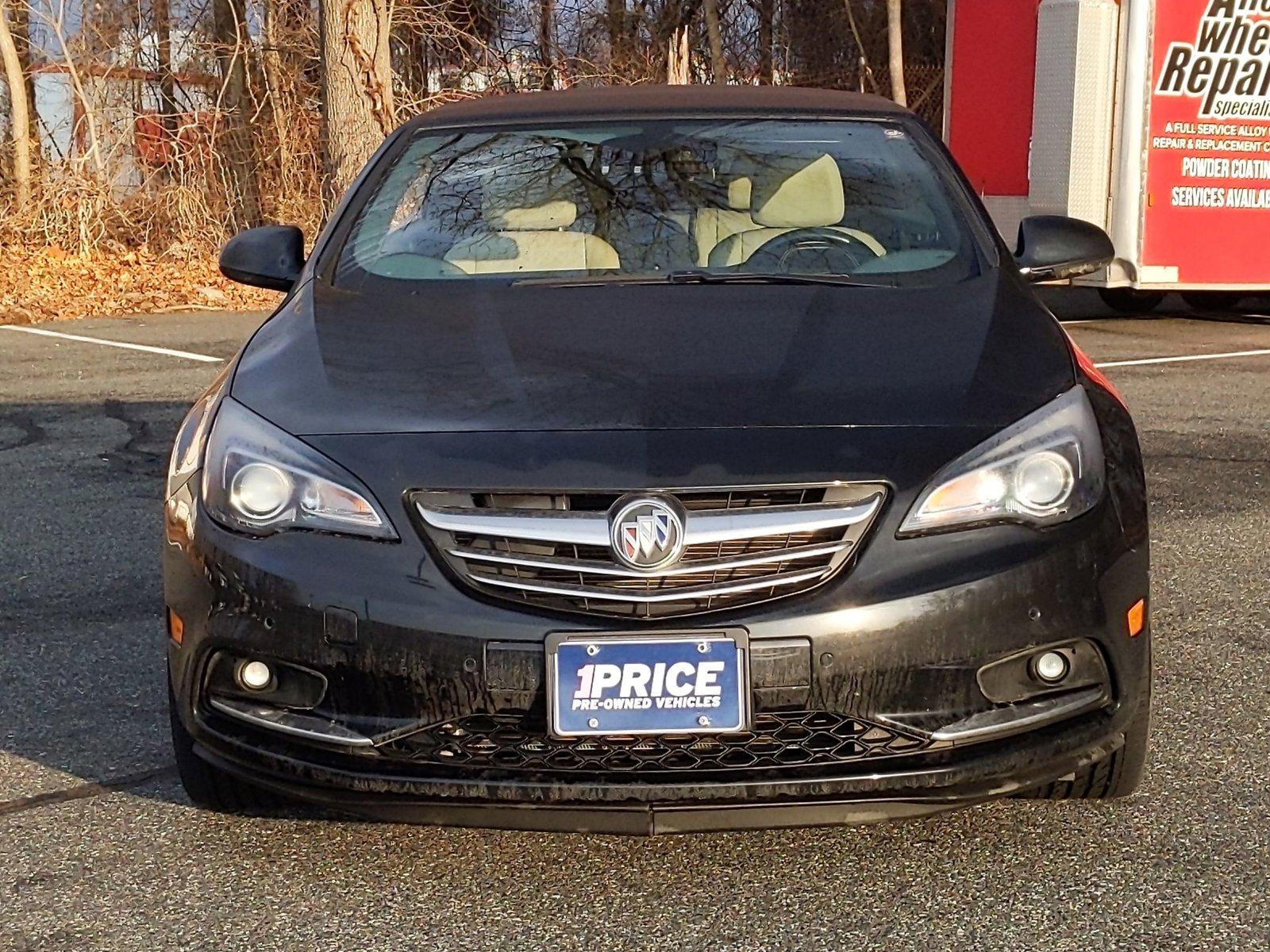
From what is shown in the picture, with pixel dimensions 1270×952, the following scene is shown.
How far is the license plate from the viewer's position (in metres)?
2.86

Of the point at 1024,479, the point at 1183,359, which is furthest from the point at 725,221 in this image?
the point at 1183,359

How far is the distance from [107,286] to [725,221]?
39.9ft

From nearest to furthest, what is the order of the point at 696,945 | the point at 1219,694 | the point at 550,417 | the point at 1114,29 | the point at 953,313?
1. the point at 696,945
2. the point at 550,417
3. the point at 953,313
4. the point at 1219,694
5. the point at 1114,29

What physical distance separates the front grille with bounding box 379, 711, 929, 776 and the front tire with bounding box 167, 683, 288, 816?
60 centimetres

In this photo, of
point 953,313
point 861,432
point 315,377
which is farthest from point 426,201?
point 861,432

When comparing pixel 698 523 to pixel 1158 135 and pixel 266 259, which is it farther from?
pixel 1158 135

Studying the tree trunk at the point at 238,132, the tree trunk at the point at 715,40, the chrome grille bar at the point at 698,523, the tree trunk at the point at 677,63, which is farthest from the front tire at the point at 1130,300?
the tree trunk at the point at 715,40

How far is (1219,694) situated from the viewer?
4207mm

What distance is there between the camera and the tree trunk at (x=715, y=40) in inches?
989

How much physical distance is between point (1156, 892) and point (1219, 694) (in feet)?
4.12

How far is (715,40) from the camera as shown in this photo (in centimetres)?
2520

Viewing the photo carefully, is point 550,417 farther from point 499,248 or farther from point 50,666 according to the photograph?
point 50,666

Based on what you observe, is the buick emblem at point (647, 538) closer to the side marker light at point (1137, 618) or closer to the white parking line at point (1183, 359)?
the side marker light at point (1137, 618)

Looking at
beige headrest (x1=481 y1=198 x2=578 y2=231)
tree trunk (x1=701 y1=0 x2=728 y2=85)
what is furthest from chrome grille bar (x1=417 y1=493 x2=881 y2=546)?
tree trunk (x1=701 y1=0 x2=728 y2=85)
